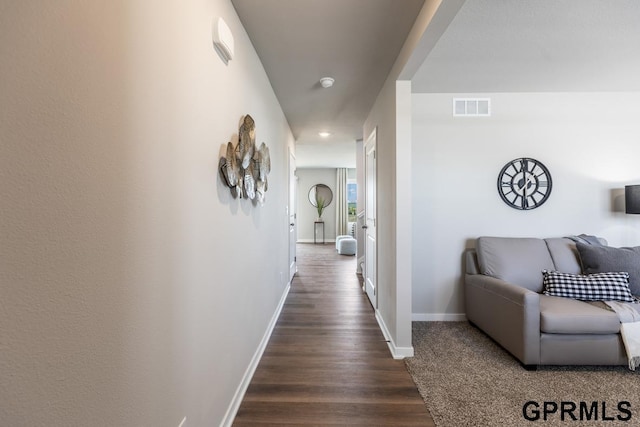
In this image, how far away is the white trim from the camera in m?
3.03

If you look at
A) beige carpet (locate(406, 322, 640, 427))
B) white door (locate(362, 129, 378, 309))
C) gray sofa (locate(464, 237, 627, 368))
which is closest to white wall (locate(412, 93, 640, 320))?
gray sofa (locate(464, 237, 627, 368))

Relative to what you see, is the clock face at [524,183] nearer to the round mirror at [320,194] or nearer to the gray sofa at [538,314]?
the gray sofa at [538,314]

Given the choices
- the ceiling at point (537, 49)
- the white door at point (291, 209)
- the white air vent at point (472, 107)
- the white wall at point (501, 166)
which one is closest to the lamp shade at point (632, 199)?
the white wall at point (501, 166)

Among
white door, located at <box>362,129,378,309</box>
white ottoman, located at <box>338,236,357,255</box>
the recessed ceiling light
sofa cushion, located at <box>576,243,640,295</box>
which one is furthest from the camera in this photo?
white ottoman, located at <box>338,236,357,255</box>

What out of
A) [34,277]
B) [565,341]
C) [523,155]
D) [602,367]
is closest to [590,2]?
[523,155]

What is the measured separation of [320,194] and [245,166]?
746cm

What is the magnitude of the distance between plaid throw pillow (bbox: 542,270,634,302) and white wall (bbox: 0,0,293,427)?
267 centimetres

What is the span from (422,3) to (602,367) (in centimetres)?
281

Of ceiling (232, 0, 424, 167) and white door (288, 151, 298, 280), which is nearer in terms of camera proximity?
ceiling (232, 0, 424, 167)

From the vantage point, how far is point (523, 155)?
3.01 m

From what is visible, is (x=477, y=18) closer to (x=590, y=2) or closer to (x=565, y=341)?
(x=590, y=2)

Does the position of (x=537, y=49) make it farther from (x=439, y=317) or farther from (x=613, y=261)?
(x=439, y=317)

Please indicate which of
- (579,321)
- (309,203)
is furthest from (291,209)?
(309,203)

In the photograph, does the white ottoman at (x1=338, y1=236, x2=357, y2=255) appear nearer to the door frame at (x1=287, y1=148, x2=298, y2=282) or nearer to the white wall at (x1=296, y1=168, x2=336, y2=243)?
the door frame at (x1=287, y1=148, x2=298, y2=282)
